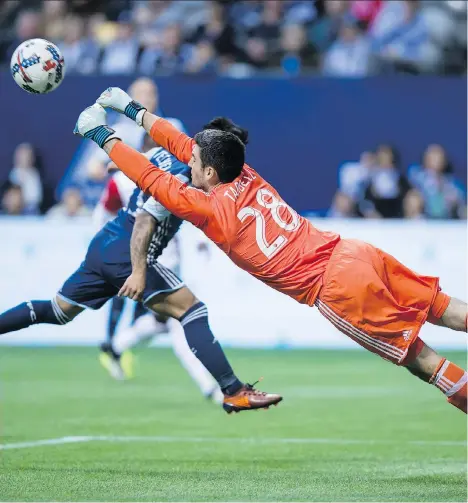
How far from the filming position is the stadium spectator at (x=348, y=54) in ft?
57.9

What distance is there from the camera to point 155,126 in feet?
26.2

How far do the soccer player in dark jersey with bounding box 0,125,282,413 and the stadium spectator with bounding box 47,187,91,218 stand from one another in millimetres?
8196

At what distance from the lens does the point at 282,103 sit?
60.1 feet

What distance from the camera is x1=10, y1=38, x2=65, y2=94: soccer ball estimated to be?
313 inches

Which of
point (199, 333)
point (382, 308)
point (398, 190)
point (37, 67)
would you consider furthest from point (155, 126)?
point (398, 190)

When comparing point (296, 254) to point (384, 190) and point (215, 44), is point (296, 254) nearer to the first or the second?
point (384, 190)

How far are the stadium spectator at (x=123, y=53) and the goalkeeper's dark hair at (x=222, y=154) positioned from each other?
37.4 ft

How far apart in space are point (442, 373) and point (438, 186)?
10262 mm

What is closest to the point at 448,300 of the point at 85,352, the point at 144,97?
the point at 144,97

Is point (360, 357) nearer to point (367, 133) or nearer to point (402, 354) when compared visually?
point (367, 133)

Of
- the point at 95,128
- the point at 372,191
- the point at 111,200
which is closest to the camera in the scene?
the point at 95,128

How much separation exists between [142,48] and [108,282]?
34.0 feet

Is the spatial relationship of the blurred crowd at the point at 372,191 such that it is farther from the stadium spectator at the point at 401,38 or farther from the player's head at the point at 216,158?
the player's head at the point at 216,158

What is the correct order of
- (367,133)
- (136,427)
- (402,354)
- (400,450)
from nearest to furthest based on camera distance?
(402,354), (400,450), (136,427), (367,133)
